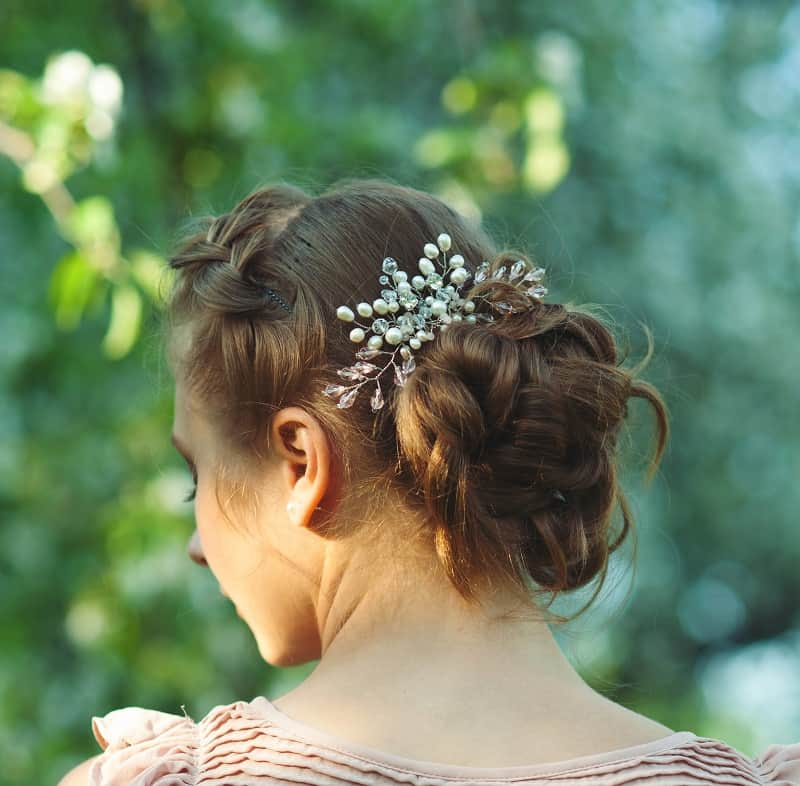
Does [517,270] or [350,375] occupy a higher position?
[517,270]

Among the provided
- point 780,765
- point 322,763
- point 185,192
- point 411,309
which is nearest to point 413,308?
point 411,309

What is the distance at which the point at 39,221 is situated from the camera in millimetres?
3875

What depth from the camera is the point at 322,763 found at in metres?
1.26

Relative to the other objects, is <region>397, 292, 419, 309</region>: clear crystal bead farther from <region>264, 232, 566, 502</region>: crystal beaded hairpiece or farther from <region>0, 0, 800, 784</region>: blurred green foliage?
<region>0, 0, 800, 784</region>: blurred green foliage

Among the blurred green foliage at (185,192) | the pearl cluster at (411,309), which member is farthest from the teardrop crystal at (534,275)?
the blurred green foliage at (185,192)

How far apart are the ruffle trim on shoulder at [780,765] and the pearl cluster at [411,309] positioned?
61 centimetres

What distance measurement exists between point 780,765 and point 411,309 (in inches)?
26.9

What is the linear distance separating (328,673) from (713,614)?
8131 millimetres

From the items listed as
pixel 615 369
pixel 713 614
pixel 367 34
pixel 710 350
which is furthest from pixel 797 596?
pixel 615 369

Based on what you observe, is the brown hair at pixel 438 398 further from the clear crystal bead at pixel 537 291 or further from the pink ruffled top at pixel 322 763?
the pink ruffled top at pixel 322 763

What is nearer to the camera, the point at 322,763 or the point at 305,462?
the point at 322,763

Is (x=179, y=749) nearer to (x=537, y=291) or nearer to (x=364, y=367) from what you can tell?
(x=364, y=367)

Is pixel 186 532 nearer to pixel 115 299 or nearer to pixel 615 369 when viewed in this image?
pixel 115 299

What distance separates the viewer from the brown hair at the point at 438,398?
1389 mm
